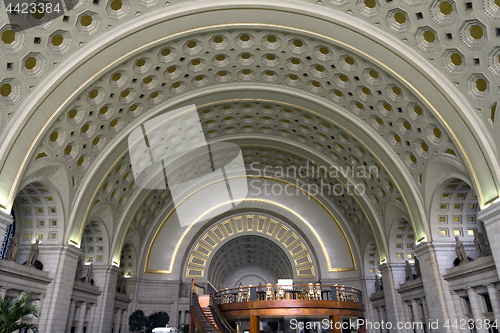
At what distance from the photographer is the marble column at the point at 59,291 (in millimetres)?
14164

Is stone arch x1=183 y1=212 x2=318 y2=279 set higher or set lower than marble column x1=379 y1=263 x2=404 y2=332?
higher

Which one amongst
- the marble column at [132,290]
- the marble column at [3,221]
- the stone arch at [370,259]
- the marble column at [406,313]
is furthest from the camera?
the stone arch at [370,259]

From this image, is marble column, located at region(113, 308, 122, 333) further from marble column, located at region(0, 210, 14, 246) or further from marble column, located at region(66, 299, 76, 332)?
marble column, located at region(0, 210, 14, 246)

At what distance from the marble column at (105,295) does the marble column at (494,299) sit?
18.6m

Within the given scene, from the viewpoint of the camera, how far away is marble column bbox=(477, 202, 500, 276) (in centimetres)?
1129

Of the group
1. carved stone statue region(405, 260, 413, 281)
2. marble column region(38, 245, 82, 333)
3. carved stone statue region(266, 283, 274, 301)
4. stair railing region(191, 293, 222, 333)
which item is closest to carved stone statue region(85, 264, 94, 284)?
marble column region(38, 245, 82, 333)

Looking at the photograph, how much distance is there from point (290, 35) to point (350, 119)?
18.3 feet

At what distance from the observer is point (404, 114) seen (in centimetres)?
1498

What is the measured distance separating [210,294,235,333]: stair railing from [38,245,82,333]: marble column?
22.0 ft

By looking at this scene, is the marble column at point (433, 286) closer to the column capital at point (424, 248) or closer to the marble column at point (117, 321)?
the column capital at point (424, 248)

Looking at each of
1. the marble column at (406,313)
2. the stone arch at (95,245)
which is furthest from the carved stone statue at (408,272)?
the stone arch at (95,245)

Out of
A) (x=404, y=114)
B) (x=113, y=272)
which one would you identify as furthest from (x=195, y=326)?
(x=404, y=114)

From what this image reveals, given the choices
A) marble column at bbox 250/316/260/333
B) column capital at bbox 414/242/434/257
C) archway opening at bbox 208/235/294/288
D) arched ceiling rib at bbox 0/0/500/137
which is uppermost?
arched ceiling rib at bbox 0/0/500/137

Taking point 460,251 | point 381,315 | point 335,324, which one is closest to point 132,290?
point 335,324
